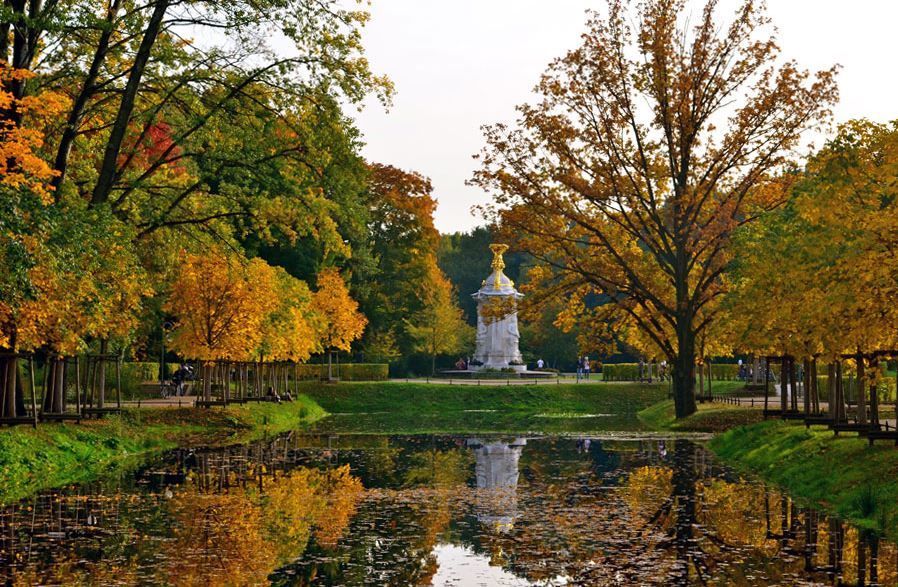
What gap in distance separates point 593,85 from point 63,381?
24.3 m

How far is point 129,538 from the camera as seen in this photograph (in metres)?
16.8

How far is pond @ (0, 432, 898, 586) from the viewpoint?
46.5 ft

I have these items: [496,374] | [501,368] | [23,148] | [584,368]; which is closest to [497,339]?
[501,368]

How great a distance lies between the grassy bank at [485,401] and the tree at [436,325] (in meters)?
18.5

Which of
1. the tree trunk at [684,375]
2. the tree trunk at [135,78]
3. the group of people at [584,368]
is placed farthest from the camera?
the group of people at [584,368]

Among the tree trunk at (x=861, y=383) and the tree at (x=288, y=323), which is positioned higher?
the tree at (x=288, y=323)

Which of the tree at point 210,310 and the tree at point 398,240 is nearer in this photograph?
the tree at point 210,310

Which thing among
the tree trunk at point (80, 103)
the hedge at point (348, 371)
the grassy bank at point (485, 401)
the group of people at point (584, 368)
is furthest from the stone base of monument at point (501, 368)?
the tree trunk at point (80, 103)

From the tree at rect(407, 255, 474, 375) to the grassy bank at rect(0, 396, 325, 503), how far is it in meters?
41.0

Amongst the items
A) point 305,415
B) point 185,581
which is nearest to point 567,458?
point 185,581

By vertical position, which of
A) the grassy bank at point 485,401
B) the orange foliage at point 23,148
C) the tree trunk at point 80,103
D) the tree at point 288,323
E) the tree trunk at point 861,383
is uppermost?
the tree trunk at point 80,103

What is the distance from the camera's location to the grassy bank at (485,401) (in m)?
63.5

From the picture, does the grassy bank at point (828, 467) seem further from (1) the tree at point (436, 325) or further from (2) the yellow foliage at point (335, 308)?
(1) the tree at point (436, 325)

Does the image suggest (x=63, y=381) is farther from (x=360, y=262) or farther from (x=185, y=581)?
(x=360, y=262)
